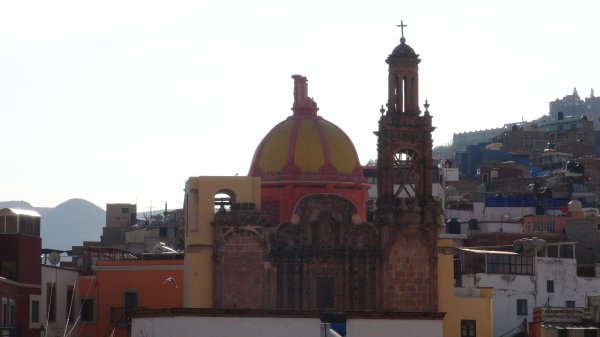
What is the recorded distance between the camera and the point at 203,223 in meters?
81.0

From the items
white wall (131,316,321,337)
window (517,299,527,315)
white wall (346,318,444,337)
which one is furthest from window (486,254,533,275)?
white wall (131,316,321,337)

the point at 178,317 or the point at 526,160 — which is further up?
the point at 526,160

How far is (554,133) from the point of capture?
18062cm

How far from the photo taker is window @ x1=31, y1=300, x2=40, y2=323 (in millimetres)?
78625

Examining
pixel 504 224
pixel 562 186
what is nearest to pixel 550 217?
pixel 504 224

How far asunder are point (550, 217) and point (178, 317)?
2432 inches

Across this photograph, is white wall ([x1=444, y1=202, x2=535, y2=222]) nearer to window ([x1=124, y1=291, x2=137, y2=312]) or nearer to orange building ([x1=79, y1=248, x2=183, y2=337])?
orange building ([x1=79, y1=248, x2=183, y2=337])

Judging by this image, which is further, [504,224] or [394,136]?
[504,224]

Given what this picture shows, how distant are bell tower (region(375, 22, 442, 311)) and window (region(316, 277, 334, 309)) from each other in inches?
92.2

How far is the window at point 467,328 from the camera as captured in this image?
80.2 m

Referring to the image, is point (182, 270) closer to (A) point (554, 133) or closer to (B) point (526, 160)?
(B) point (526, 160)

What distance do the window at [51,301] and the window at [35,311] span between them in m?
1.55

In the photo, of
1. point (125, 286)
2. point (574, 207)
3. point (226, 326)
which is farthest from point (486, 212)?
point (226, 326)

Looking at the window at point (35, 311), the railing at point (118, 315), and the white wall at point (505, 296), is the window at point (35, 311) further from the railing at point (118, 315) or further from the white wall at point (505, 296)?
the white wall at point (505, 296)
